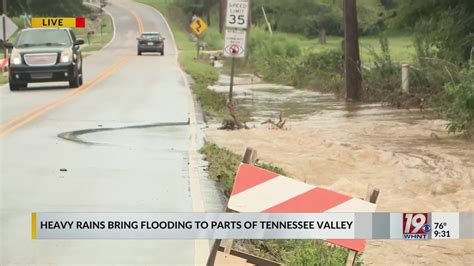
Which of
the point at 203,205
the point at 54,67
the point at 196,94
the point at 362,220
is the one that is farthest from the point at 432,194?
the point at 54,67

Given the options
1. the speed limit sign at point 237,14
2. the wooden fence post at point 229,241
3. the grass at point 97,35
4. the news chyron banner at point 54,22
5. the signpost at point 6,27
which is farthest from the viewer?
the grass at point 97,35

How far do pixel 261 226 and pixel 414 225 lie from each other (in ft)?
2.84

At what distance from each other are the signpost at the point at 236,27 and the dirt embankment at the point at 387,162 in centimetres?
223

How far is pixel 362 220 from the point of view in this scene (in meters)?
5.19

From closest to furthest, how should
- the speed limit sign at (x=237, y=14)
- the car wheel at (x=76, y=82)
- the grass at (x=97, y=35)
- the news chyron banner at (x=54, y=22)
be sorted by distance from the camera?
the speed limit sign at (x=237, y=14)
the car wheel at (x=76, y=82)
the news chyron banner at (x=54, y=22)
the grass at (x=97, y=35)

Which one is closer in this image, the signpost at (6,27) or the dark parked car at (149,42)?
the signpost at (6,27)

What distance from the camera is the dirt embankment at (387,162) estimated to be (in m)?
9.25

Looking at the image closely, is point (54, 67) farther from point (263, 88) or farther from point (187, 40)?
point (187, 40)

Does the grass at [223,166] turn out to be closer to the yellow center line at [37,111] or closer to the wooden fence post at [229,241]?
the wooden fence post at [229,241]

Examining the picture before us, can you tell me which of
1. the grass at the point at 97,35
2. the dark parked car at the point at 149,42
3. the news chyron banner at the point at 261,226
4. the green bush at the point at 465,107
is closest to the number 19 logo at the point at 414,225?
the news chyron banner at the point at 261,226

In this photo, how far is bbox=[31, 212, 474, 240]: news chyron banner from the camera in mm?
5125

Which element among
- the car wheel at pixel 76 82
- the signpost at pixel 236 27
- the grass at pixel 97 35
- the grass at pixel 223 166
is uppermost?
the signpost at pixel 236 27

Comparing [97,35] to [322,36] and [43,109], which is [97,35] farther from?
[43,109]

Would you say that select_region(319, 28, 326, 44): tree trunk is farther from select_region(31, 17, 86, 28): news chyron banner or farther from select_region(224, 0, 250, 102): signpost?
select_region(224, 0, 250, 102): signpost
